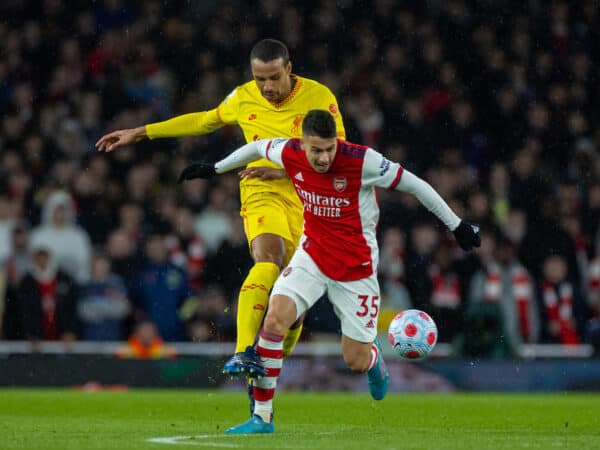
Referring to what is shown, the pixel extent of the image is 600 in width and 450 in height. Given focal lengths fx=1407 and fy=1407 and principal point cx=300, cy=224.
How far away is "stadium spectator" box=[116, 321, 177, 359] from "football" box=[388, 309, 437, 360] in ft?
19.4

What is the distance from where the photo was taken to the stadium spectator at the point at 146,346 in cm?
1510

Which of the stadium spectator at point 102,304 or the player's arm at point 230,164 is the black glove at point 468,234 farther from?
the stadium spectator at point 102,304

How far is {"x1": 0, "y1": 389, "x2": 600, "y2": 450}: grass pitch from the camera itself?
7.97 metres

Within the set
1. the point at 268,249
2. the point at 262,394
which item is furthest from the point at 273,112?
the point at 262,394

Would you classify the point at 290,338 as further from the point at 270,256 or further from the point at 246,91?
the point at 246,91

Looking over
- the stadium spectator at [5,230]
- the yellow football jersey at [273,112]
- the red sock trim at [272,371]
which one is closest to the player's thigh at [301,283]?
the red sock trim at [272,371]

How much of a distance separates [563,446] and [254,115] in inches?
127

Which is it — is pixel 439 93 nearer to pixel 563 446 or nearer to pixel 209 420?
pixel 209 420

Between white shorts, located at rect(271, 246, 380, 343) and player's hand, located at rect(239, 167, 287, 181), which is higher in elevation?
player's hand, located at rect(239, 167, 287, 181)

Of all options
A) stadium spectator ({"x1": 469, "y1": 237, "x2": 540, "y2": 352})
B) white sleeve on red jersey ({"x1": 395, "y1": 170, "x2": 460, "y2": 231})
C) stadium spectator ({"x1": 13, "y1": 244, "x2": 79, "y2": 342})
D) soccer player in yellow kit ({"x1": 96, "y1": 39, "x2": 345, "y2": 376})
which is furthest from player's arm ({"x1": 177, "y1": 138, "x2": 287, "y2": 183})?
stadium spectator ({"x1": 469, "y1": 237, "x2": 540, "y2": 352})

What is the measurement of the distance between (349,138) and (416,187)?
829cm

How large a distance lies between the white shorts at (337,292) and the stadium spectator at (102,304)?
6.36 m

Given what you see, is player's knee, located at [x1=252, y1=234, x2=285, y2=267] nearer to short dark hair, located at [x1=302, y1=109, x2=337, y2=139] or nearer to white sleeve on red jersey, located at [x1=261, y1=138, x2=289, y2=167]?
white sleeve on red jersey, located at [x1=261, y1=138, x2=289, y2=167]

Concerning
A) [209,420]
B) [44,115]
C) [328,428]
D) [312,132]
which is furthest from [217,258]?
[312,132]
